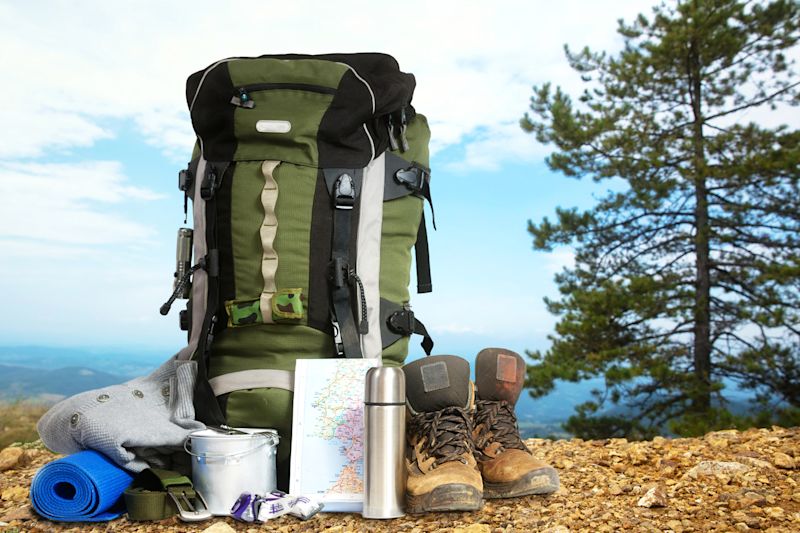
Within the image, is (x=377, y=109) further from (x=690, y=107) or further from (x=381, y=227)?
(x=690, y=107)

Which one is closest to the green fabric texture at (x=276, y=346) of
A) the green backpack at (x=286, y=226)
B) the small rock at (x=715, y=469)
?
the green backpack at (x=286, y=226)

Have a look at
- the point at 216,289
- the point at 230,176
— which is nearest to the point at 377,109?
the point at 230,176

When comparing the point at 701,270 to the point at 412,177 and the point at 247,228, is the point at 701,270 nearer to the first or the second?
the point at 412,177

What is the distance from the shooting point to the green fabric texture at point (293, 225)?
125 inches

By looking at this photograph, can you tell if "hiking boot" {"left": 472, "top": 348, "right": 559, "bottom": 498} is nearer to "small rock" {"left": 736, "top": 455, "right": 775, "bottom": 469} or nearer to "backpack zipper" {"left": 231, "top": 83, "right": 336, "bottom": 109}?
"small rock" {"left": 736, "top": 455, "right": 775, "bottom": 469}

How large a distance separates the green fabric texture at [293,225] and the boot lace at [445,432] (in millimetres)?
696

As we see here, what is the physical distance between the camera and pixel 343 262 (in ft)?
10.5

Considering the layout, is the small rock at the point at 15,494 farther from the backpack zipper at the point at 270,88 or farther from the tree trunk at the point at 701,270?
the tree trunk at the point at 701,270

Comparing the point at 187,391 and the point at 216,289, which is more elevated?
the point at 216,289

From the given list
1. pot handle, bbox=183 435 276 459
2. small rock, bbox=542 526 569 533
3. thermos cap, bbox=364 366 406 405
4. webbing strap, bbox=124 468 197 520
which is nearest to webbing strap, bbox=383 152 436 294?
thermos cap, bbox=364 366 406 405

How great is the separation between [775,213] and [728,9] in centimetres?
306

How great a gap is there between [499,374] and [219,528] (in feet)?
4.21

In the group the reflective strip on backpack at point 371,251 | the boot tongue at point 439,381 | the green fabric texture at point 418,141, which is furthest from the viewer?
the green fabric texture at point 418,141

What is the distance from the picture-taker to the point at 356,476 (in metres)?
2.94
